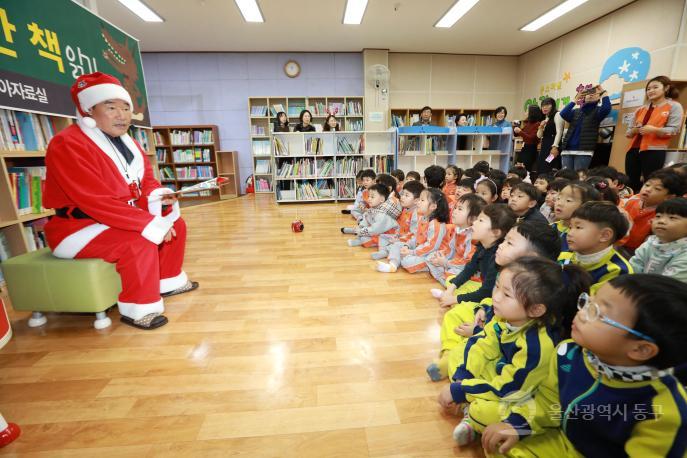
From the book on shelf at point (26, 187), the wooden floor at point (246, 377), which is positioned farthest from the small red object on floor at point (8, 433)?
the book on shelf at point (26, 187)

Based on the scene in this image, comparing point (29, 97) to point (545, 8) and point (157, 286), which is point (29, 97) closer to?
point (157, 286)

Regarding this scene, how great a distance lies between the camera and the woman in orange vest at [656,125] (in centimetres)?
330

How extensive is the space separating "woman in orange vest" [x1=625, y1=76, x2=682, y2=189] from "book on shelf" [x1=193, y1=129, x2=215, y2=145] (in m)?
7.28

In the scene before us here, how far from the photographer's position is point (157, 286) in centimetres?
193

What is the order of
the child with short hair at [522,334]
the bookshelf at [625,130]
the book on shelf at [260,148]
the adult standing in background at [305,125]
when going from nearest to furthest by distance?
the child with short hair at [522,334], the bookshelf at [625,130], the adult standing in background at [305,125], the book on shelf at [260,148]

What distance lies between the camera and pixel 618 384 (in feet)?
2.47

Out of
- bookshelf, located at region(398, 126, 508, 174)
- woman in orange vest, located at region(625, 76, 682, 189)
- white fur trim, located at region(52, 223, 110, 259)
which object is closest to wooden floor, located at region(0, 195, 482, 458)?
white fur trim, located at region(52, 223, 110, 259)

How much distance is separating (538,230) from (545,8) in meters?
5.73

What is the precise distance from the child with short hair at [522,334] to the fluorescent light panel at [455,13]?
5392 mm

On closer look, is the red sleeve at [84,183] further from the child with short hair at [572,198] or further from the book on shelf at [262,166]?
the book on shelf at [262,166]

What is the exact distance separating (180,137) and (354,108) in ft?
13.0

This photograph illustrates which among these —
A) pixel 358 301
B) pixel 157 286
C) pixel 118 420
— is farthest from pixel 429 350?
pixel 157 286

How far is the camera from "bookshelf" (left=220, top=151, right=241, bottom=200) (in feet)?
24.1

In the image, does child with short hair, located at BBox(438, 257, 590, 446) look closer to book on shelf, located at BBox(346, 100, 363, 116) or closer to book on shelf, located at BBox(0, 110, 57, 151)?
book on shelf, located at BBox(0, 110, 57, 151)
